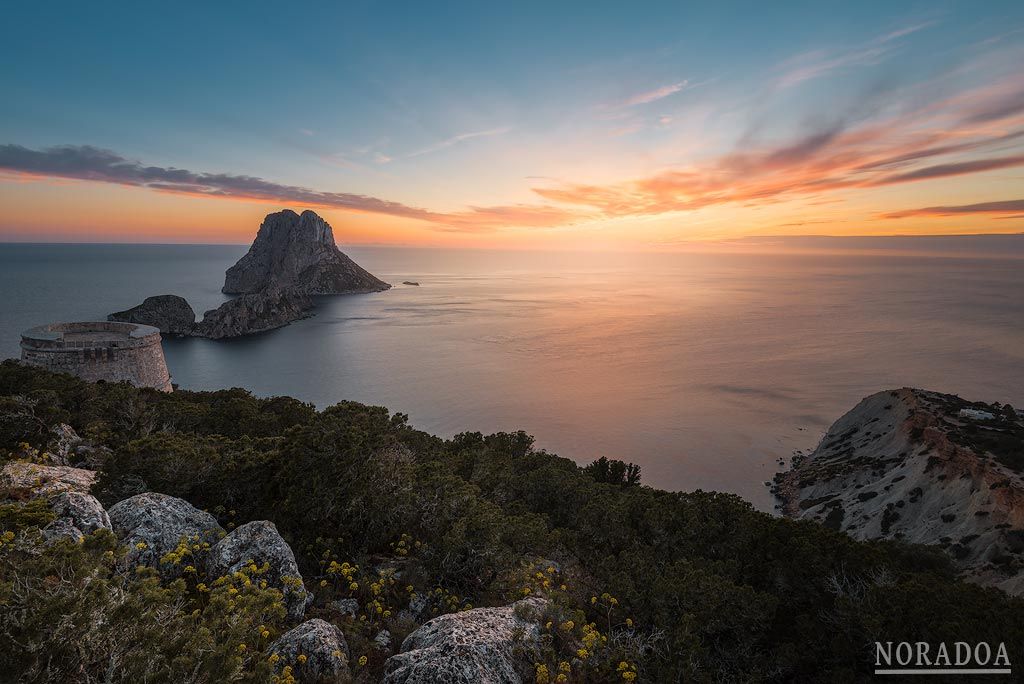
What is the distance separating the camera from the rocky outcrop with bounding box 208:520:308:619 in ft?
26.9

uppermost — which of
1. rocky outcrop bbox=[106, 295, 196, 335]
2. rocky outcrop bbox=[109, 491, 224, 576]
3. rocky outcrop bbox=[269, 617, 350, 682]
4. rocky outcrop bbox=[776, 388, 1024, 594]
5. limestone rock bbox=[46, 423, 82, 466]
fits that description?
rocky outcrop bbox=[109, 491, 224, 576]

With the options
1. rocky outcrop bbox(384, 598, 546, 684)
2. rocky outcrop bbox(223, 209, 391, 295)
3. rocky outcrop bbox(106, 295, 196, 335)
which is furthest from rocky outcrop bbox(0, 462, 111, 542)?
rocky outcrop bbox(223, 209, 391, 295)

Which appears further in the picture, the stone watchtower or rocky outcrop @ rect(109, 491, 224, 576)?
the stone watchtower

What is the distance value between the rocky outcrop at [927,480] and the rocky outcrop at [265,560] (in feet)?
98.9

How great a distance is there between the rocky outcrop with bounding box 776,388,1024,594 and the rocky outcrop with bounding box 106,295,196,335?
118 metres

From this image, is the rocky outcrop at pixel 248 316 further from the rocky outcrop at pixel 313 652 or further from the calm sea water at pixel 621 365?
the rocky outcrop at pixel 313 652

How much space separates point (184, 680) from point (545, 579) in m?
7.42

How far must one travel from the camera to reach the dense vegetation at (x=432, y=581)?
4734 mm

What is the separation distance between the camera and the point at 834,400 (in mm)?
71438

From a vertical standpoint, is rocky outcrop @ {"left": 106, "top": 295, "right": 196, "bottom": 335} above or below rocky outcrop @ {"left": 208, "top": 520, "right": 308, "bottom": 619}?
below

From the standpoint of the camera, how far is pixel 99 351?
31391 millimetres

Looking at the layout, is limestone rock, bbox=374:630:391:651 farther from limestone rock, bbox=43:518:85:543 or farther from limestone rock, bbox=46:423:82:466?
limestone rock, bbox=46:423:82:466

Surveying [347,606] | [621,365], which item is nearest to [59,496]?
[347,606]

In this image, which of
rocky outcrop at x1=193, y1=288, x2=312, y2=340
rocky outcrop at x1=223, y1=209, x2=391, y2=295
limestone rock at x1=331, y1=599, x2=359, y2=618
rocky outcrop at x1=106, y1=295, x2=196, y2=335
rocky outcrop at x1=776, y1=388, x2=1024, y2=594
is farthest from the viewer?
rocky outcrop at x1=223, y1=209, x2=391, y2=295
